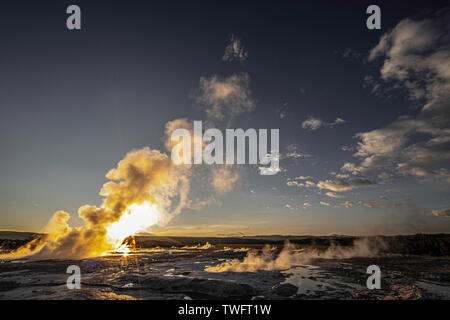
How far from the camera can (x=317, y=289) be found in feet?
63.7

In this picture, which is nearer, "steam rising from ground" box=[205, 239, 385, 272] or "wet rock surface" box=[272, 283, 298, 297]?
"wet rock surface" box=[272, 283, 298, 297]

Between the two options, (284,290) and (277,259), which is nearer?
(284,290)

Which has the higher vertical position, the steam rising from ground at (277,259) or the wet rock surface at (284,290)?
the wet rock surface at (284,290)

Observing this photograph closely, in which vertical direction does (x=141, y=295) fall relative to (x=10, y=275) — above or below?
above

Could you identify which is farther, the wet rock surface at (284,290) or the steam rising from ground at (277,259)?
the steam rising from ground at (277,259)

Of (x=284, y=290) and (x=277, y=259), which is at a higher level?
(x=284, y=290)

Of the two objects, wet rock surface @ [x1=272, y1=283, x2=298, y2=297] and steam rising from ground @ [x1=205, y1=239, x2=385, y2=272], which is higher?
wet rock surface @ [x1=272, y1=283, x2=298, y2=297]
